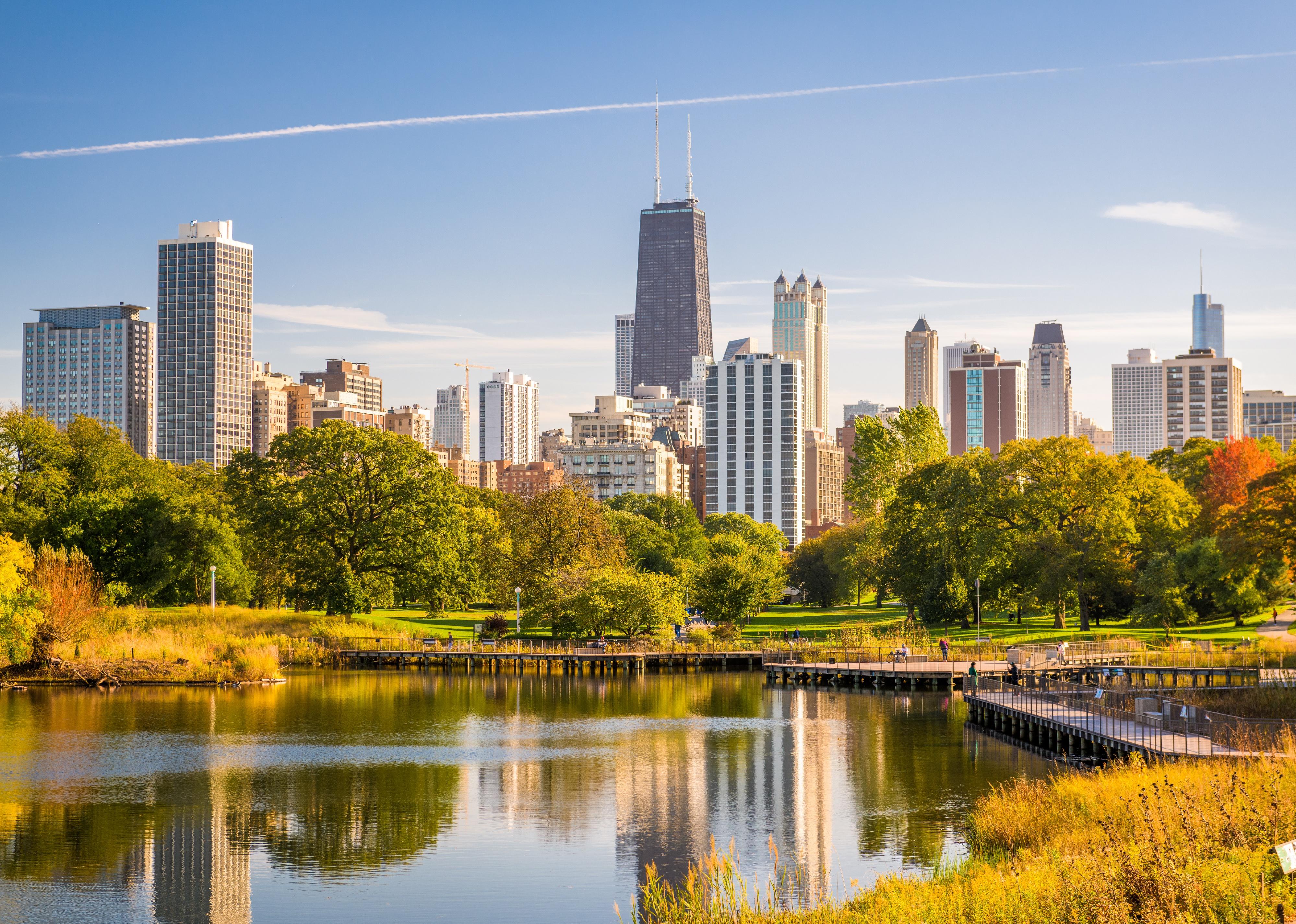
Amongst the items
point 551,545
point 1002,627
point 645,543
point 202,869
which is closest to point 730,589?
point 551,545

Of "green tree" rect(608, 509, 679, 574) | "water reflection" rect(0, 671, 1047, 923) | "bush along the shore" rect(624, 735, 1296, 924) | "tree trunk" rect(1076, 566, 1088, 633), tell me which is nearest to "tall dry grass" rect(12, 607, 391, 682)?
"water reflection" rect(0, 671, 1047, 923)

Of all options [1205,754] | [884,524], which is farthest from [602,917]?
[884,524]

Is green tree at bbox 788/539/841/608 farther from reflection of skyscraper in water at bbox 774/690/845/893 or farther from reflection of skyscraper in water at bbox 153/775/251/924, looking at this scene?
reflection of skyscraper in water at bbox 153/775/251/924

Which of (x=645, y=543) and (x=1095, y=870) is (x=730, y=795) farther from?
(x=645, y=543)

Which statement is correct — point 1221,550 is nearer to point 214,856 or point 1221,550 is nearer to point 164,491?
point 214,856

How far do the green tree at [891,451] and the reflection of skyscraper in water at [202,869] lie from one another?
7515 centimetres

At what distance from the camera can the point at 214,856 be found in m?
27.7

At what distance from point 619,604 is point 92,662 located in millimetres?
28180

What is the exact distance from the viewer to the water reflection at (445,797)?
1004 inches

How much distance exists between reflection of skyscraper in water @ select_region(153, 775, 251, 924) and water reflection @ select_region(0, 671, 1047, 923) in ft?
0.21

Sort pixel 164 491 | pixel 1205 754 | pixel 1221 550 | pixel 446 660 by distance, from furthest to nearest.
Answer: pixel 164 491
pixel 446 660
pixel 1221 550
pixel 1205 754

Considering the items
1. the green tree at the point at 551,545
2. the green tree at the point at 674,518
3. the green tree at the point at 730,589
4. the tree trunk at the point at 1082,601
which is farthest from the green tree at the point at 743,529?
the tree trunk at the point at 1082,601

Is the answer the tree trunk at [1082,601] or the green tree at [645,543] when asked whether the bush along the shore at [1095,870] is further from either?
the green tree at [645,543]

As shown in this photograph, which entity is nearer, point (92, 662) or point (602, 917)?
point (602, 917)
